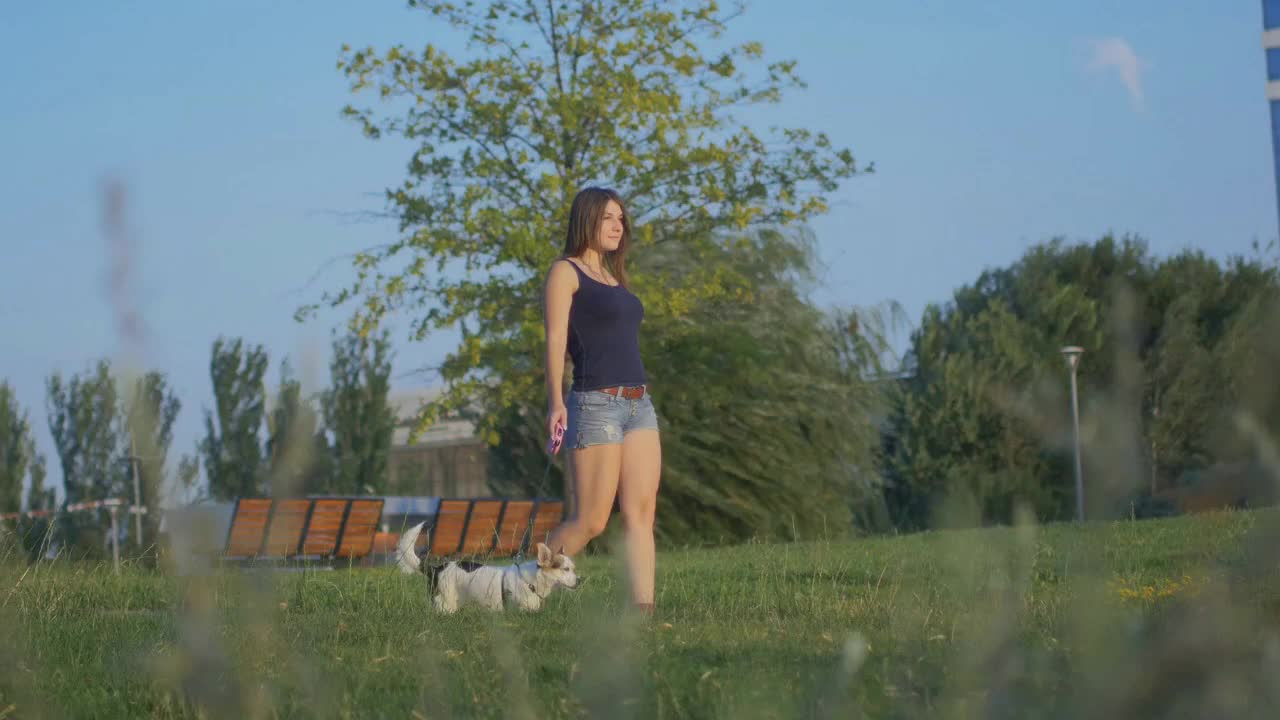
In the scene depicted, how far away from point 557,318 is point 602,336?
21 centimetres

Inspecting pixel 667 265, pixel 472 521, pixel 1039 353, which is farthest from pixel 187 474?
pixel 1039 353

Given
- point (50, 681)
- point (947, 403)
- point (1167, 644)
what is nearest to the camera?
point (1167, 644)

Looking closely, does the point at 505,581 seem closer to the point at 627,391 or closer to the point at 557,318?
the point at 627,391

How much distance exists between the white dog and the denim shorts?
0.59 meters

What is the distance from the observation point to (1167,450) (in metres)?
33.5

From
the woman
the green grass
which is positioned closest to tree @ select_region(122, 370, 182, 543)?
the green grass

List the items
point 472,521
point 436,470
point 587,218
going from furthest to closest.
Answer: point 436,470 < point 472,521 < point 587,218

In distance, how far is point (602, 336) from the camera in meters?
5.85

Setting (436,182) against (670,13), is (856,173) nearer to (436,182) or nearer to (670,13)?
(670,13)

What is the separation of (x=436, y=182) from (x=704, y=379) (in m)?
4.67

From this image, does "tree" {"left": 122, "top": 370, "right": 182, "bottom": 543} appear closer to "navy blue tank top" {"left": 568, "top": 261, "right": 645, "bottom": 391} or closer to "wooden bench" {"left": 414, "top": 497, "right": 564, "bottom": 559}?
"navy blue tank top" {"left": 568, "top": 261, "right": 645, "bottom": 391}

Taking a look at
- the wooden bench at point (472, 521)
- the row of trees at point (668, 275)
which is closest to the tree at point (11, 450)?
the row of trees at point (668, 275)

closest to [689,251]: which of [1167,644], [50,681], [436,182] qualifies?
[436,182]

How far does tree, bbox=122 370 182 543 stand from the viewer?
1.13 meters
